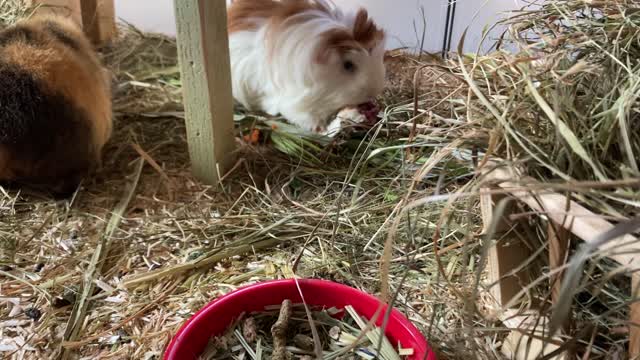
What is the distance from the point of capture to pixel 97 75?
1458 millimetres

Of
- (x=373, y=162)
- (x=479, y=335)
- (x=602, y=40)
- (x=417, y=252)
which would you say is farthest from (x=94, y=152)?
(x=602, y=40)

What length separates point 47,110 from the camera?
1.23 m

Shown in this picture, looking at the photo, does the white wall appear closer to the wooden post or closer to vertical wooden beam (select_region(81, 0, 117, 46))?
vertical wooden beam (select_region(81, 0, 117, 46))

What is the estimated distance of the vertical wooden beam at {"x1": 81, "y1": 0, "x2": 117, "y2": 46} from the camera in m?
1.96

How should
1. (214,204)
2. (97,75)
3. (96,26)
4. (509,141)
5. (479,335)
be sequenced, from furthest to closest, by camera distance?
(96,26)
(97,75)
(214,204)
(479,335)
(509,141)

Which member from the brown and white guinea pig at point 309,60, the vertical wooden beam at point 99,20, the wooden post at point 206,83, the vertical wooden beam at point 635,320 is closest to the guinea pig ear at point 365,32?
the brown and white guinea pig at point 309,60

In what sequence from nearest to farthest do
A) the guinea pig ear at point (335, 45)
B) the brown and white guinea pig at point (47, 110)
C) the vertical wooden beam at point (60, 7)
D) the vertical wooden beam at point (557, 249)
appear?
the vertical wooden beam at point (557, 249) < the brown and white guinea pig at point (47, 110) < the guinea pig ear at point (335, 45) < the vertical wooden beam at point (60, 7)

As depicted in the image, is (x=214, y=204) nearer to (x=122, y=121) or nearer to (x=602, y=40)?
(x=122, y=121)

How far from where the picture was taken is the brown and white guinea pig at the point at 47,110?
1212 millimetres

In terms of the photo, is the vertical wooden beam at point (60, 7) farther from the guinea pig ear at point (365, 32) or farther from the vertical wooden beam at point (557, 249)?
the vertical wooden beam at point (557, 249)

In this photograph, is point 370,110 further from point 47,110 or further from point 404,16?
point 47,110

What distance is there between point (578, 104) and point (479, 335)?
40 cm

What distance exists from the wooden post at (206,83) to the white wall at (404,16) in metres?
0.80

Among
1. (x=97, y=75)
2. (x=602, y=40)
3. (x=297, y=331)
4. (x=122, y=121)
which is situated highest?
(x=602, y=40)
